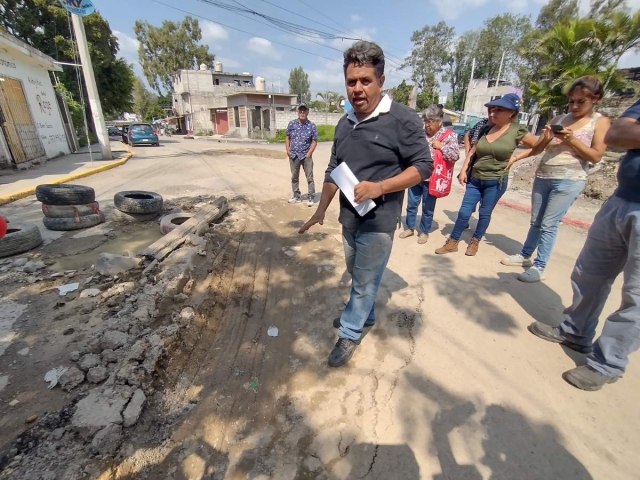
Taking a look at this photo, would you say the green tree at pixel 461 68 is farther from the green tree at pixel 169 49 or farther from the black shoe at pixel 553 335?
the black shoe at pixel 553 335

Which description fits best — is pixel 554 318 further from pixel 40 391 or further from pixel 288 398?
pixel 40 391

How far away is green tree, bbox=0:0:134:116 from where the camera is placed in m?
20.0

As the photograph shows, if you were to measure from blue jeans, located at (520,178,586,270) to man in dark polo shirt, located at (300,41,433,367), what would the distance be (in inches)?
80.8

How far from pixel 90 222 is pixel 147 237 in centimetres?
105

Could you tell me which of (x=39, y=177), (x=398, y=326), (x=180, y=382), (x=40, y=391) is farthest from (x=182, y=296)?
(x=39, y=177)

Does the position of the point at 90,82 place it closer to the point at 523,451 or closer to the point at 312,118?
the point at 523,451

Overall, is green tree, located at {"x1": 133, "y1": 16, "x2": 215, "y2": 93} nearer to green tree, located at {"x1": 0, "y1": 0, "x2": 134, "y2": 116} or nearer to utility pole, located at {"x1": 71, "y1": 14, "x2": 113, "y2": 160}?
green tree, located at {"x1": 0, "y1": 0, "x2": 134, "y2": 116}

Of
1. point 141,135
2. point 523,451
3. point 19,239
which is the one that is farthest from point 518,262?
point 141,135

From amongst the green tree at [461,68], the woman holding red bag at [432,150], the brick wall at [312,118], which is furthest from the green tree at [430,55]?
the woman holding red bag at [432,150]

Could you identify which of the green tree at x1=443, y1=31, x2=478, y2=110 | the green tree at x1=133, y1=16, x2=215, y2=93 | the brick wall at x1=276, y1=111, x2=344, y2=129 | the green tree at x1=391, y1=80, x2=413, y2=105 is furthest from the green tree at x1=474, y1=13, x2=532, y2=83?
the green tree at x1=133, y1=16, x2=215, y2=93

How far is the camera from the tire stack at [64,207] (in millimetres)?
4527

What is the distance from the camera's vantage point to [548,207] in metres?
3.18

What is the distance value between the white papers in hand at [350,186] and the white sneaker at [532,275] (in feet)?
7.92

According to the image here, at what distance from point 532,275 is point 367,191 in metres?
2.60
